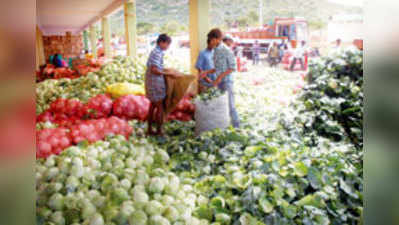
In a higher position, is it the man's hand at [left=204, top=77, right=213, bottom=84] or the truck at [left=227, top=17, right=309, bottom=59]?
the truck at [left=227, top=17, right=309, bottom=59]

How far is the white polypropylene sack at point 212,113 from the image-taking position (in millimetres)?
4750

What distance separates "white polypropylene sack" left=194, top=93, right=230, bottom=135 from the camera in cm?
475

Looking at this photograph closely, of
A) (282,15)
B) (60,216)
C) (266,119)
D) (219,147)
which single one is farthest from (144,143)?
(282,15)

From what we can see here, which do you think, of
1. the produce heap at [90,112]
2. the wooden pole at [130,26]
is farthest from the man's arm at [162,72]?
the wooden pole at [130,26]

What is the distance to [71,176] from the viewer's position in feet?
Result: 8.82

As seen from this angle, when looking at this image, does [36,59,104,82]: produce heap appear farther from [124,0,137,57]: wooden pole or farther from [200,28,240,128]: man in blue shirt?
[200,28,240,128]: man in blue shirt

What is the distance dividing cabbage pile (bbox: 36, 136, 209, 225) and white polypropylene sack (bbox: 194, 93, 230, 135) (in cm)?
156

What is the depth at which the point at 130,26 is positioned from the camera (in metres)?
9.38

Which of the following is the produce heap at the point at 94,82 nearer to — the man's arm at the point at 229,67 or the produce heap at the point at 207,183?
the man's arm at the point at 229,67

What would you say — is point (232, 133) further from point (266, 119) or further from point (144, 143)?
point (266, 119)

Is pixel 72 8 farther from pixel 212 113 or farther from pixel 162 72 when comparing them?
pixel 212 113

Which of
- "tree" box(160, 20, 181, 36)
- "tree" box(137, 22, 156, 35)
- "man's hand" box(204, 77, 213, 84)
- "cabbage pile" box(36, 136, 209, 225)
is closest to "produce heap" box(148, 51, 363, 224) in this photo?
"cabbage pile" box(36, 136, 209, 225)

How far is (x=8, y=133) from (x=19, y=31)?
185mm

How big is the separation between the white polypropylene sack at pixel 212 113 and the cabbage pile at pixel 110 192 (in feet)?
5.10
